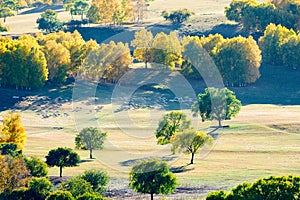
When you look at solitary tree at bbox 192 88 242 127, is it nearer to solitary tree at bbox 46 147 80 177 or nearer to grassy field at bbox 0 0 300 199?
grassy field at bbox 0 0 300 199

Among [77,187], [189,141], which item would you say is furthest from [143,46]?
[77,187]

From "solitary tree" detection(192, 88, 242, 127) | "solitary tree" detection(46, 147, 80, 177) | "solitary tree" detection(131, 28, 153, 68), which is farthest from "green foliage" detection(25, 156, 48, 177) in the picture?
"solitary tree" detection(131, 28, 153, 68)

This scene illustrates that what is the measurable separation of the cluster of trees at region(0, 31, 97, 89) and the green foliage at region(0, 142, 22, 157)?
209 feet

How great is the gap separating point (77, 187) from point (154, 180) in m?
8.90

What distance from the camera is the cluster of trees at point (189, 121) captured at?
12050 centimetres

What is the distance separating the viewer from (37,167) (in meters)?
104

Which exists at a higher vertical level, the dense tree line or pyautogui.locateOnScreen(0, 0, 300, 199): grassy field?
the dense tree line

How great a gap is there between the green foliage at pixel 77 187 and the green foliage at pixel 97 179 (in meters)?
3.33

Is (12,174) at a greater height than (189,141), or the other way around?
(12,174)

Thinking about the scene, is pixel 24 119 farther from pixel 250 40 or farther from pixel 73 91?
pixel 250 40

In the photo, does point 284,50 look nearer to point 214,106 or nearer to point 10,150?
point 214,106

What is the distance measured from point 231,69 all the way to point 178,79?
12.2 metres

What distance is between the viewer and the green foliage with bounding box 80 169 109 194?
9709 cm

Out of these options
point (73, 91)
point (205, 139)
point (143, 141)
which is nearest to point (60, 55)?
point (73, 91)
